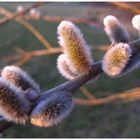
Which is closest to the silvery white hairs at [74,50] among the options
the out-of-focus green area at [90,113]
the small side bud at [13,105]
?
the small side bud at [13,105]

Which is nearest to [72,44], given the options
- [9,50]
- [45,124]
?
[45,124]

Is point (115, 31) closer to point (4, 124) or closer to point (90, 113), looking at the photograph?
point (4, 124)

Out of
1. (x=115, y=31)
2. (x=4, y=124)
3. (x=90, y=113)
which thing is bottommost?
(x=90, y=113)

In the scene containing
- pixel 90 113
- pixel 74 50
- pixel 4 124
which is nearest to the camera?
pixel 4 124

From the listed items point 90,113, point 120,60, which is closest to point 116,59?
point 120,60

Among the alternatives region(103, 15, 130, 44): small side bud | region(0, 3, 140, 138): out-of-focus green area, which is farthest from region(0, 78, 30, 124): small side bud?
region(0, 3, 140, 138): out-of-focus green area

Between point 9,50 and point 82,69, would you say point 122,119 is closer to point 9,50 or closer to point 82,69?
point 9,50

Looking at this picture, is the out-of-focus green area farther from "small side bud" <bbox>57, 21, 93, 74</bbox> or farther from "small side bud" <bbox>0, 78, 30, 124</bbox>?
"small side bud" <bbox>0, 78, 30, 124</bbox>

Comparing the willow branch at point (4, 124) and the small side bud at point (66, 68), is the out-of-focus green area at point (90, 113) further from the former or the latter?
the willow branch at point (4, 124)
